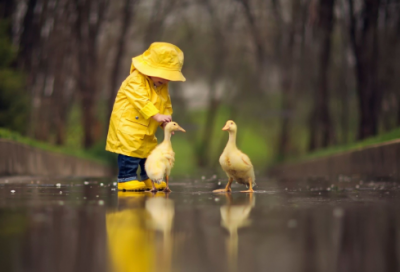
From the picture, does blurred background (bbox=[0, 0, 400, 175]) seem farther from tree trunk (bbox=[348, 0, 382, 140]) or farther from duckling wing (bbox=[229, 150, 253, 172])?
duckling wing (bbox=[229, 150, 253, 172])

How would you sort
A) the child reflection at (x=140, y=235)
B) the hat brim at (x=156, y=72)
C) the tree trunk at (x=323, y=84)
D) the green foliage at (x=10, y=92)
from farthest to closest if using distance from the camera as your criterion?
1. the tree trunk at (x=323, y=84)
2. the green foliage at (x=10, y=92)
3. the hat brim at (x=156, y=72)
4. the child reflection at (x=140, y=235)

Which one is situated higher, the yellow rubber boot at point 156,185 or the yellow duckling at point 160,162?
the yellow duckling at point 160,162

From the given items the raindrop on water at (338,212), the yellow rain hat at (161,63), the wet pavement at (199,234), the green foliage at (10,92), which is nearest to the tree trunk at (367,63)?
the green foliage at (10,92)

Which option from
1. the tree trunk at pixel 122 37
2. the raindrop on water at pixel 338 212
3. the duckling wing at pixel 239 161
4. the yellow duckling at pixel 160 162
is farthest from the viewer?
the tree trunk at pixel 122 37

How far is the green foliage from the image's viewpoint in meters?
21.0

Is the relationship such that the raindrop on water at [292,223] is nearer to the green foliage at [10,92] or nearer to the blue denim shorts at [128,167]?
the blue denim shorts at [128,167]

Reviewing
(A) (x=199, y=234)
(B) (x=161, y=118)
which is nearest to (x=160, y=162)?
(B) (x=161, y=118)

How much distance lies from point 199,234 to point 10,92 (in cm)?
1645

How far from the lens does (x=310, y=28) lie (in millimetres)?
35906

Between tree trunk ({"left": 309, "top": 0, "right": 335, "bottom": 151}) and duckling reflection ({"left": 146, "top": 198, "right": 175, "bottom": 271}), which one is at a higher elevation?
tree trunk ({"left": 309, "top": 0, "right": 335, "bottom": 151})

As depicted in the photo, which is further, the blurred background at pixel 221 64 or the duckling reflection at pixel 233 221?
the blurred background at pixel 221 64

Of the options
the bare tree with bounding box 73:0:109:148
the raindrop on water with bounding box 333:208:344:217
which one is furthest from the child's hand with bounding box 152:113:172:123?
the bare tree with bounding box 73:0:109:148

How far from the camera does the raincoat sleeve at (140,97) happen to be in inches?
404

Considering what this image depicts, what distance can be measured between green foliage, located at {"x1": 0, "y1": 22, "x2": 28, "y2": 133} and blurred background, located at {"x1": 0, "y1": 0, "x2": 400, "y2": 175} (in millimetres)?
37
